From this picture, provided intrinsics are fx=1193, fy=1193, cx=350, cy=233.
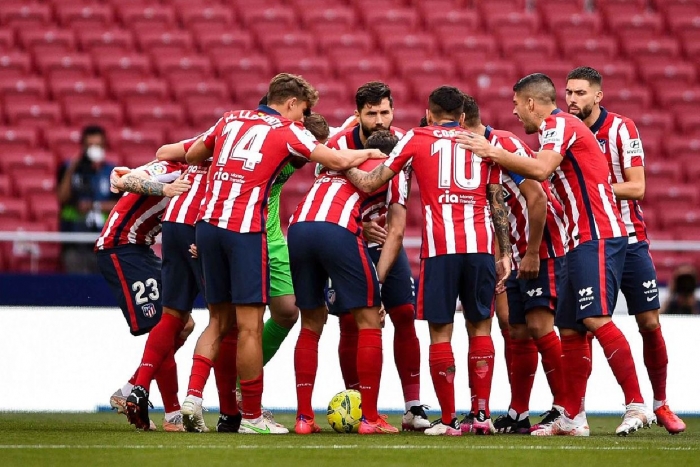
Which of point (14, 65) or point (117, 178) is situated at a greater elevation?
point (14, 65)

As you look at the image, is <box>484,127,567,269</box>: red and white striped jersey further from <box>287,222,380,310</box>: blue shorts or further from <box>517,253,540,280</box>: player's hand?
<box>287,222,380,310</box>: blue shorts

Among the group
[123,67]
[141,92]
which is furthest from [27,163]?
[123,67]

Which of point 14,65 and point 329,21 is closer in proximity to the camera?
point 14,65

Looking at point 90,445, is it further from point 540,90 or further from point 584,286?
point 540,90

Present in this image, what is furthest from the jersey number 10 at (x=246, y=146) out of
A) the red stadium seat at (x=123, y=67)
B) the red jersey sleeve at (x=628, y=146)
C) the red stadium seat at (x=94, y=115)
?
the red stadium seat at (x=123, y=67)

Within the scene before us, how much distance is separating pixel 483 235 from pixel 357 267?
78 cm

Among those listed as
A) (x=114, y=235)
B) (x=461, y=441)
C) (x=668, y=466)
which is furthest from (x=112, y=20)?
(x=668, y=466)

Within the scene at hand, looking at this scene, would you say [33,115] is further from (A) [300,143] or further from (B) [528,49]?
(A) [300,143]

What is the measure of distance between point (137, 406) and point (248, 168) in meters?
1.60

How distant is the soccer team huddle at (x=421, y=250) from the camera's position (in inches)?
279

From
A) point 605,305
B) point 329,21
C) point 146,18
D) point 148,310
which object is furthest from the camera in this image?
point 329,21

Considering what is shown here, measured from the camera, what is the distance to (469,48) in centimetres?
1666

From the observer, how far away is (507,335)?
825 centimetres

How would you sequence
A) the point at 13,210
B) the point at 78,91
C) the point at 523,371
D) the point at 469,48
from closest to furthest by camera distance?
the point at 523,371 → the point at 13,210 → the point at 78,91 → the point at 469,48
